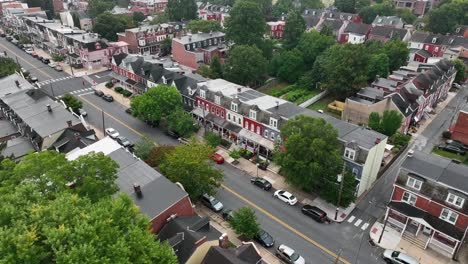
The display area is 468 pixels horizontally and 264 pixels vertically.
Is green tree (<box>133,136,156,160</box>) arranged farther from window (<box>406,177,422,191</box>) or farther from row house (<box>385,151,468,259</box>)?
window (<box>406,177,422,191</box>)

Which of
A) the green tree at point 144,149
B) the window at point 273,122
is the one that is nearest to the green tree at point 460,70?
the window at point 273,122

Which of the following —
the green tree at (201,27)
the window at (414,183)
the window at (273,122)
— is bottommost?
the window at (414,183)

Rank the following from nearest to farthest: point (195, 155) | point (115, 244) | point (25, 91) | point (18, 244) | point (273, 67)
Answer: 1. point (18, 244)
2. point (115, 244)
3. point (195, 155)
4. point (25, 91)
5. point (273, 67)

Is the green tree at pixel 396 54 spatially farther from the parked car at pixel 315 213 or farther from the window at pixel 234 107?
the parked car at pixel 315 213

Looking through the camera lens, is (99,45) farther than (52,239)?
Yes

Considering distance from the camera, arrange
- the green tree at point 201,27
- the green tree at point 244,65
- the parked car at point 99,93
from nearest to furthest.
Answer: the green tree at point 244,65, the parked car at point 99,93, the green tree at point 201,27

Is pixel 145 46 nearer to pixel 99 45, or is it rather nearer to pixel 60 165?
pixel 99 45

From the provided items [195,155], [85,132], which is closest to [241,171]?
[195,155]
